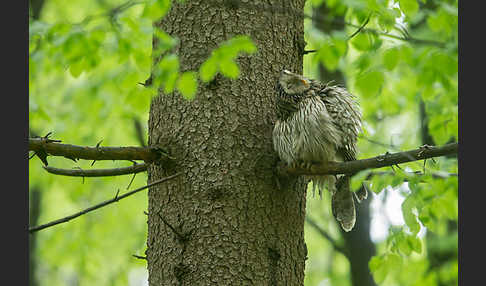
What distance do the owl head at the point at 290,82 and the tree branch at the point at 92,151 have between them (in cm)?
85

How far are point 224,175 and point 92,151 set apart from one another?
0.76m

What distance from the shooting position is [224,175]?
3137 mm

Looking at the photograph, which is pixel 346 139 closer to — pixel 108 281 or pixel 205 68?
pixel 205 68

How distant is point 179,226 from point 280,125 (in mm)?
874

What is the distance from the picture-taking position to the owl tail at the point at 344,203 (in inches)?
147

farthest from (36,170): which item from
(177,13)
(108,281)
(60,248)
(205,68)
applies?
(205,68)

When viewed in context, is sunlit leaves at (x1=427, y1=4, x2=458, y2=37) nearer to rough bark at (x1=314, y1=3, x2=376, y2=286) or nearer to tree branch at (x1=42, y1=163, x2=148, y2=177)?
rough bark at (x1=314, y1=3, x2=376, y2=286)

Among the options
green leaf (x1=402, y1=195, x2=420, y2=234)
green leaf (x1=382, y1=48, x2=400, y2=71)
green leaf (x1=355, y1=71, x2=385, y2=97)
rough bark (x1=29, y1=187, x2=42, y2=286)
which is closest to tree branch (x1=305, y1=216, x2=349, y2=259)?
green leaf (x1=355, y1=71, x2=385, y2=97)

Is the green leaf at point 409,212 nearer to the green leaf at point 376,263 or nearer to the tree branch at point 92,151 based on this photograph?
the green leaf at point 376,263

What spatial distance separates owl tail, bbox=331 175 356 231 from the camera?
3.74 meters

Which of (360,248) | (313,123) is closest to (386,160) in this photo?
(313,123)

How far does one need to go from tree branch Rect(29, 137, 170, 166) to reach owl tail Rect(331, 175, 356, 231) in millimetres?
1282

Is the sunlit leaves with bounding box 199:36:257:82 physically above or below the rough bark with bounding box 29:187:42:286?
above

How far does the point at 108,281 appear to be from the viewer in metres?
12.5
